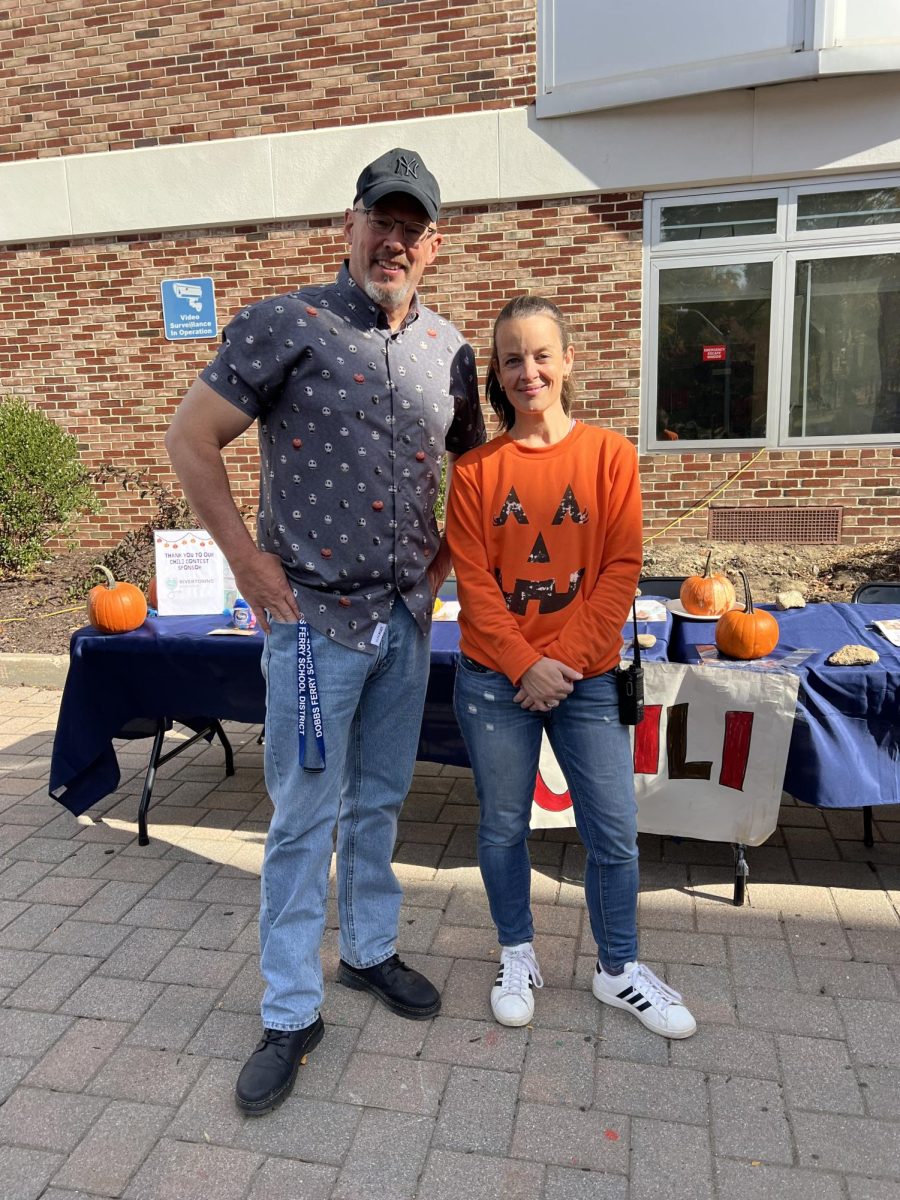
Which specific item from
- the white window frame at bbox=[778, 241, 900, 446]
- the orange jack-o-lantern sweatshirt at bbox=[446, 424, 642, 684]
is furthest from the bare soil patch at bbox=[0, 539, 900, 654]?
the orange jack-o-lantern sweatshirt at bbox=[446, 424, 642, 684]

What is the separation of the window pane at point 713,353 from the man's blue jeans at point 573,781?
519 centimetres

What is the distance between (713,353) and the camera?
22.8 ft

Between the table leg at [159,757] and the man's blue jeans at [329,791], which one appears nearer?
the man's blue jeans at [329,791]

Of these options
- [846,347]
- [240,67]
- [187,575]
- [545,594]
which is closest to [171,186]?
[240,67]

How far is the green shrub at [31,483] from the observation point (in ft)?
22.4

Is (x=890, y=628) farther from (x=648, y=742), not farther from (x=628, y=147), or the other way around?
(x=628, y=147)

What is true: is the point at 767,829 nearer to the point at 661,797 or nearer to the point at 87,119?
the point at 661,797

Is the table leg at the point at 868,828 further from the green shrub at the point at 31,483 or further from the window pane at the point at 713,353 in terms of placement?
the green shrub at the point at 31,483

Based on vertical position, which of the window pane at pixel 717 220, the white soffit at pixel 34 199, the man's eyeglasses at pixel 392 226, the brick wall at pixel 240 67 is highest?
the brick wall at pixel 240 67

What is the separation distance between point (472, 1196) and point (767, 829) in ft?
5.06

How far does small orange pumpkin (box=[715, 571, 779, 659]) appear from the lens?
9.77ft

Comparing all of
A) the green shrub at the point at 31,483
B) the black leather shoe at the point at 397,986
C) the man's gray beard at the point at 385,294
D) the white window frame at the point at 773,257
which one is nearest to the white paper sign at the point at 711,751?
the black leather shoe at the point at 397,986

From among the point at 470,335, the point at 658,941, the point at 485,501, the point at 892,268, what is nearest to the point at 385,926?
the point at 658,941

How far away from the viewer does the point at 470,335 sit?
705cm
